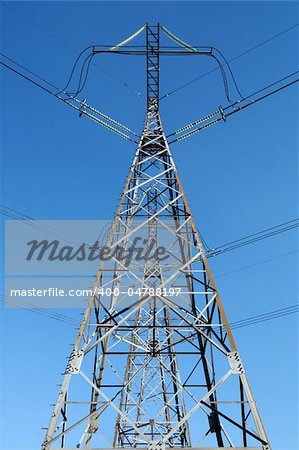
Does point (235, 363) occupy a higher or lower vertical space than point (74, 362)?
lower

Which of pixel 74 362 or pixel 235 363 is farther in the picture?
pixel 74 362

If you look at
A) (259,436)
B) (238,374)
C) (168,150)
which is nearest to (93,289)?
(238,374)

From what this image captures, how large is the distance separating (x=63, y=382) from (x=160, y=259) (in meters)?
5.54

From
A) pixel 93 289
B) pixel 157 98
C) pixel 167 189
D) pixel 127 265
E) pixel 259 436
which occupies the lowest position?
pixel 259 436

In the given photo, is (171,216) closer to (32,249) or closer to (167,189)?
(167,189)

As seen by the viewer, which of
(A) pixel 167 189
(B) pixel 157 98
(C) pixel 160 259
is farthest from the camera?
(B) pixel 157 98

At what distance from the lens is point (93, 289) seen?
8.98m

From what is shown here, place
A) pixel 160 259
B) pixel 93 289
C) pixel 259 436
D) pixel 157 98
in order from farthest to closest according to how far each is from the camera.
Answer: pixel 157 98
pixel 160 259
pixel 93 289
pixel 259 436

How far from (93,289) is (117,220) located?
2.66 metres

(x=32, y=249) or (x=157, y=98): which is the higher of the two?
(x=157, y=98)

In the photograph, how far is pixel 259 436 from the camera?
679cm

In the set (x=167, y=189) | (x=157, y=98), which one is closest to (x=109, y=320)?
(x=167, y=189)

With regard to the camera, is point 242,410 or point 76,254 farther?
point 76,254

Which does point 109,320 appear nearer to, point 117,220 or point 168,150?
point 117,220
